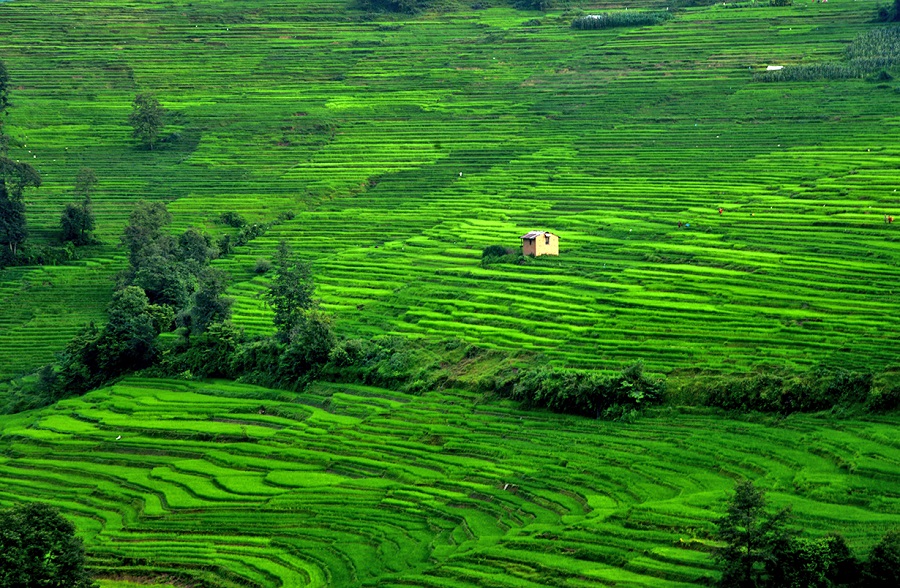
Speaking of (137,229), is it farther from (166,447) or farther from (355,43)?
(355,43)

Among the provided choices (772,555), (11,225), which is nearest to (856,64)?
(11,225)

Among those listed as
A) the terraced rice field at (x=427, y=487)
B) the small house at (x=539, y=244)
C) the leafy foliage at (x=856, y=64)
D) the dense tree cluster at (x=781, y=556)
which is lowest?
the terraced rice field at (x=427, y=487)

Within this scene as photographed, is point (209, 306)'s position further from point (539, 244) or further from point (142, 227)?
point (539, 244)

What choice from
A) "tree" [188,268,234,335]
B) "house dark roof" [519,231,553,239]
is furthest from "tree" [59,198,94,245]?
"house dark roof" [519,231,553,239]

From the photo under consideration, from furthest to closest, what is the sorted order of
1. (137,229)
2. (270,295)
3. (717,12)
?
(717,12) → (137,229) → (270,295)

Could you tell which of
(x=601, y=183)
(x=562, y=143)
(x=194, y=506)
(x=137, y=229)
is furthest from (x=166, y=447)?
(x=562, y=143)

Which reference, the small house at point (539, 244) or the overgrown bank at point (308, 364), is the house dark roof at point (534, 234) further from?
the overgrown bank at point (308, 364)

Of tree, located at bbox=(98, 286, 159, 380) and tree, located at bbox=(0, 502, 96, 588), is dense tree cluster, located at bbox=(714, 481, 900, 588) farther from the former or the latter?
tree, located at bbox=(98, 286, 159, 380)

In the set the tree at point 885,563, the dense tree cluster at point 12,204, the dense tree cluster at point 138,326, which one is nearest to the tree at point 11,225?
the dense tree cluster at point 12,204
